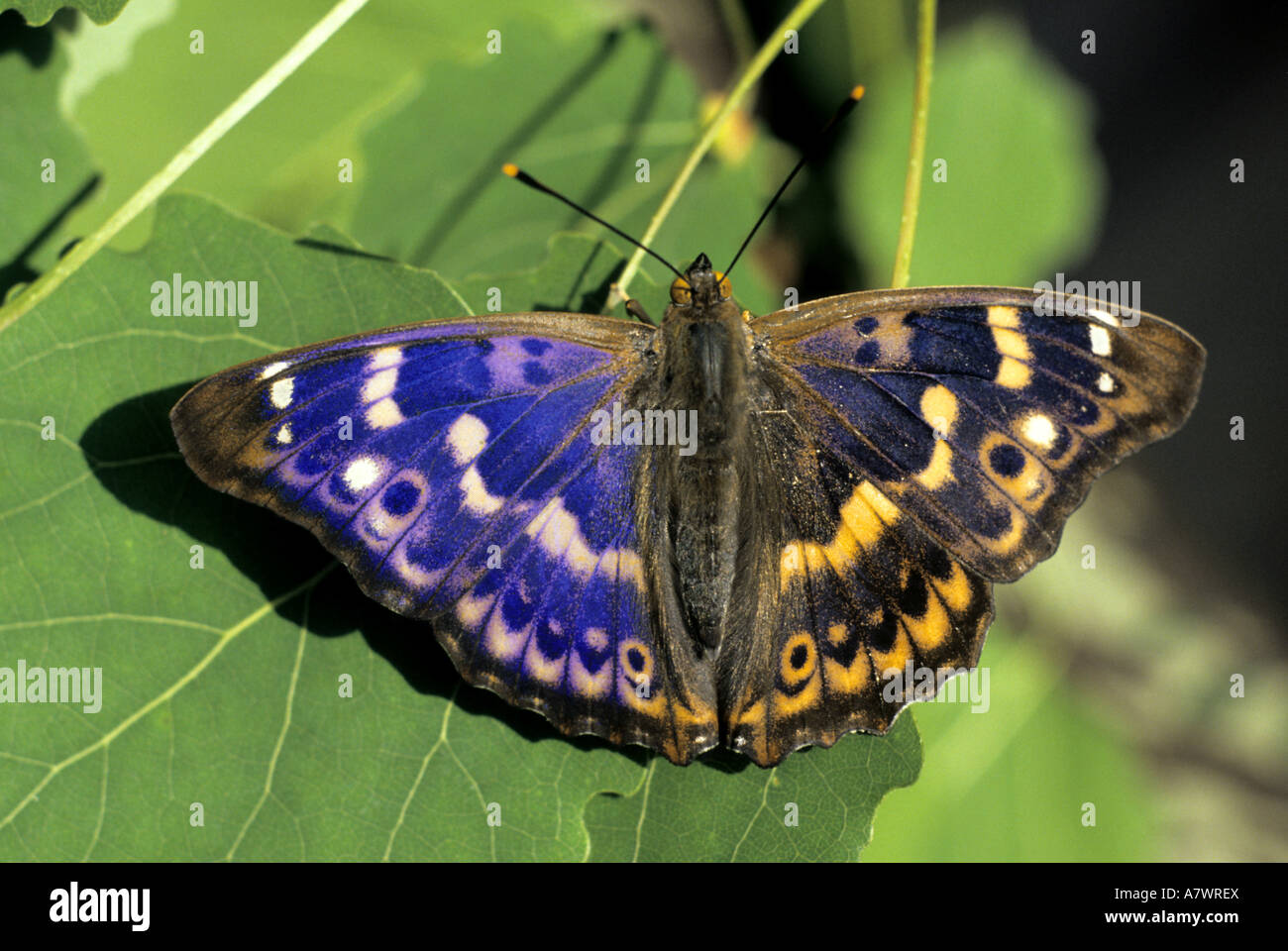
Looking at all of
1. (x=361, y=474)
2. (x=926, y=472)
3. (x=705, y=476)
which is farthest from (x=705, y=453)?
(x=361, y=474)

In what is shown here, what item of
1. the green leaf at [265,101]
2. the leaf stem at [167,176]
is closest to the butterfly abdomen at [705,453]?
the leaf stem at [167,176]

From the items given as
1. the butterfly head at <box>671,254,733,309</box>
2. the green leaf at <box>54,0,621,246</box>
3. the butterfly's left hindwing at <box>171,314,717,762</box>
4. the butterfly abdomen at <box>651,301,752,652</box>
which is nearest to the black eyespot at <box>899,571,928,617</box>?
the butterfly abdomen at <box>651,301,752,652</box>

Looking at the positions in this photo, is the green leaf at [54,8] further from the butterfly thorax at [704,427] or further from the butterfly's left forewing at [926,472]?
the butterfly's left forewing at [926,472]

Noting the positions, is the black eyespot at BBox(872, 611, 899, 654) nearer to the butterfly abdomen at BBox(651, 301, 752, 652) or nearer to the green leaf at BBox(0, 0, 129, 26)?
the butterfly abdomen at BBox(651, 301, 752, 652)

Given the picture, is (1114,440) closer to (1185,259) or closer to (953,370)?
(953,370)
